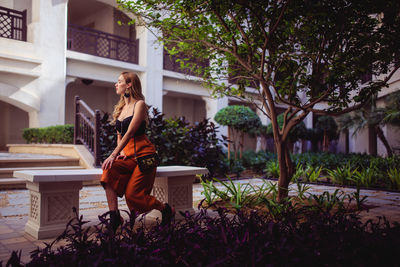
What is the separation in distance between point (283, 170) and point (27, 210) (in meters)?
3.41

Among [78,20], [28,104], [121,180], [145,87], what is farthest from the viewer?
[78,20]

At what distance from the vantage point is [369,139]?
15375 millimetres

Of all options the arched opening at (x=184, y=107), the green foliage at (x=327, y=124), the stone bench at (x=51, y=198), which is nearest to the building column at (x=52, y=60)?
the arched opening at (x=184, y=107)

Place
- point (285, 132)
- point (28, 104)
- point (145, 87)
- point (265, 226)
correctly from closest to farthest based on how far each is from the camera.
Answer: point (265, 226) → point (285, 132) → point (28, 104) → point (145, 87)

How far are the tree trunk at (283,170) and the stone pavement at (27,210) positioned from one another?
3.13ft

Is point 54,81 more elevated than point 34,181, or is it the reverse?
point 54,81

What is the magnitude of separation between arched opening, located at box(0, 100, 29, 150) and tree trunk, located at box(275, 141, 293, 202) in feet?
41.4

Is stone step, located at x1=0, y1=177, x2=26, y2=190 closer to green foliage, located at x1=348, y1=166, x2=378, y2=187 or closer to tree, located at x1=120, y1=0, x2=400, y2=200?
tree, located at x1=120, y1=0, x2=400, y2=200

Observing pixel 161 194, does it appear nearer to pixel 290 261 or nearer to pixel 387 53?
pixel 290 261

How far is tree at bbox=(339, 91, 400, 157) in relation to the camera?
9102mm

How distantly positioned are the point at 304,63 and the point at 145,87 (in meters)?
10.2

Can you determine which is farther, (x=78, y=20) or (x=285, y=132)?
(x=78, y=20)

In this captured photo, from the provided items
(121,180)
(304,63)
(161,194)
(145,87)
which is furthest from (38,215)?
(145,87)

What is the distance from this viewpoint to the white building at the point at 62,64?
10.8m
